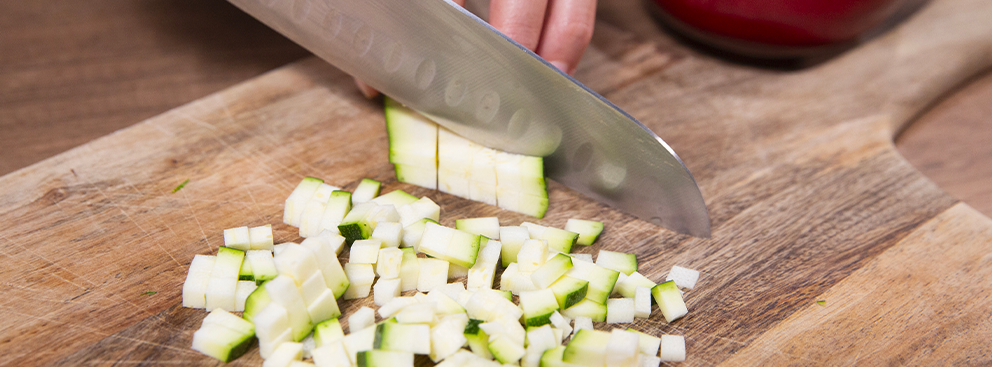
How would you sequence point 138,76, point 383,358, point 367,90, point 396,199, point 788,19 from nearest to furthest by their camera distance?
point 383,358, point 396,199, point 367,90, point 788,19, point 138,76

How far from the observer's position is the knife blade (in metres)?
1.61

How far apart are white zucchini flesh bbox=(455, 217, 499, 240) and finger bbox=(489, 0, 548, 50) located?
1.88 ft

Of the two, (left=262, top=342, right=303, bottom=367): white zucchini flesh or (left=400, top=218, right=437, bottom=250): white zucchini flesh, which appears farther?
(left=400, top=218, right=437, bottom=250): white zucchini flesh

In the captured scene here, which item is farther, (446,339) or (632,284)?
(632,284)

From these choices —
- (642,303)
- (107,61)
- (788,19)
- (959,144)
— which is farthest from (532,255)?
(107,61)

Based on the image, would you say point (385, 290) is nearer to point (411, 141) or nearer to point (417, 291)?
point (417, 291)

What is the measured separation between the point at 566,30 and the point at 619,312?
889mm

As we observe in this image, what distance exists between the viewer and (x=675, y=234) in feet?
5.49

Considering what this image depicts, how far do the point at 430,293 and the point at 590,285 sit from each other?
387 mm

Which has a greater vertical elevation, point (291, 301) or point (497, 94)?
point (497, 94)

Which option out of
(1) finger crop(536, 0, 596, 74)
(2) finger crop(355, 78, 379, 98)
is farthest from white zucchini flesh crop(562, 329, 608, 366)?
(2) finger crop(355, 78, 379, 98)

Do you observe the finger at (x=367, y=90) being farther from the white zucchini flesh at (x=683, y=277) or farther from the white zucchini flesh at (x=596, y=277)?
the white zucchini flesh at (x=683, y=277)

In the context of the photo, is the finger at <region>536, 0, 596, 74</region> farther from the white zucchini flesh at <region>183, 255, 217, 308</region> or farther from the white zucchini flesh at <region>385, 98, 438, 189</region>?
the white zucchini flesh at <region>183, 255, 217, 308</region>

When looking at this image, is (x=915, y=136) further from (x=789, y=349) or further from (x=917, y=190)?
(x=789, y=349)
